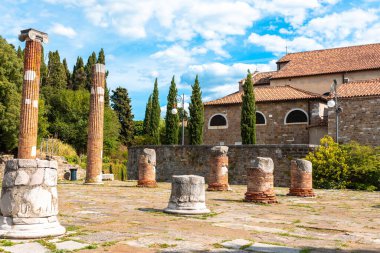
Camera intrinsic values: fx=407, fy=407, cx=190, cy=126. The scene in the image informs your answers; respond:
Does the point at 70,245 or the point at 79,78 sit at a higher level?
the point at 79,78

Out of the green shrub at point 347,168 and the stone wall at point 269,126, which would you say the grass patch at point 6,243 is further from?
the stone wall at point 269,126

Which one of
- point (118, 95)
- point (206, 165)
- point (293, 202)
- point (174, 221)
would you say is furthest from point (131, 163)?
point (118, 95)

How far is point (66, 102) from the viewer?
4116 centimetres

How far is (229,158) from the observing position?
2047 centimetres

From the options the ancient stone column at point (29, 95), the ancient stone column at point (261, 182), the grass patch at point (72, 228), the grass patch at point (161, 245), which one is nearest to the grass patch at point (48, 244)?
the grass patch at point (72, 228)

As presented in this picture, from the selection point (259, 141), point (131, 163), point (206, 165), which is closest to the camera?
point (206, 165)

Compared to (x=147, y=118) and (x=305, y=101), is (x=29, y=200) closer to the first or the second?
(x=305, y=101)

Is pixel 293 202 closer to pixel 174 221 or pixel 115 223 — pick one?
pixel 174 221

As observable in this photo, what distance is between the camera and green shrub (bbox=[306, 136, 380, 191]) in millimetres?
16844

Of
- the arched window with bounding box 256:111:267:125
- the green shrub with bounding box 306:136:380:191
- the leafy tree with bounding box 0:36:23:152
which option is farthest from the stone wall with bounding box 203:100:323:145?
the leafy tree with bounding box 0:36:23:152

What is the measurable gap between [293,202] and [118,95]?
4160 centimetres

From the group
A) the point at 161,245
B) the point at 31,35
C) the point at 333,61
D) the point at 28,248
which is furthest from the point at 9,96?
the point at 161,245

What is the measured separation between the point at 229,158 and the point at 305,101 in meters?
8.73

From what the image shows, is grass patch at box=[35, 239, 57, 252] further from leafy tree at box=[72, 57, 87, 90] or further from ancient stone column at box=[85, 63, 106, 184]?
leafy tree at box=[72, 57, 87, 90]
